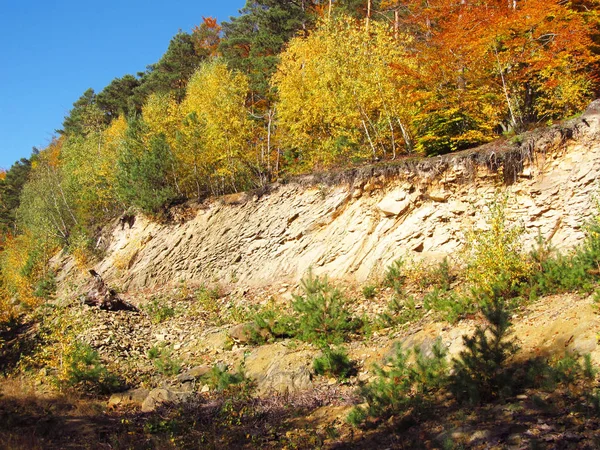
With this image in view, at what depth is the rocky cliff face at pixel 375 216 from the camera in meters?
11.0

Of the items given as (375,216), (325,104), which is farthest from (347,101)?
(375,216)

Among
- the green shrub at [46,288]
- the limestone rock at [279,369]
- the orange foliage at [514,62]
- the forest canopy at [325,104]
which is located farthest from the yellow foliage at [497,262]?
the green shrub at [46,288]

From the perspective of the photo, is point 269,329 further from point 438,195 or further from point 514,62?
point 514,62

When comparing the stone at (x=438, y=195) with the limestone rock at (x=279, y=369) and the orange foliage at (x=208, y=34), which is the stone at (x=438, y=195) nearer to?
the limestone rock at (x=279, y=369)

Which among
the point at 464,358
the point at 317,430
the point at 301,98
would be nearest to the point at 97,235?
the point at 301,98

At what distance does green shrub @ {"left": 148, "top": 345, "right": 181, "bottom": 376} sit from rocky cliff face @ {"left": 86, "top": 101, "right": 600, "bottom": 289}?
451 centimetres

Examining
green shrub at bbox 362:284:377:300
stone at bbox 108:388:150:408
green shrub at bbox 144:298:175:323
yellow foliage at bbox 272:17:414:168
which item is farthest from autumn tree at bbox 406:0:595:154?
stone at bbox 108:388:150:408

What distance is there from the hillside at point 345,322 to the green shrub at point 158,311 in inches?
3.5

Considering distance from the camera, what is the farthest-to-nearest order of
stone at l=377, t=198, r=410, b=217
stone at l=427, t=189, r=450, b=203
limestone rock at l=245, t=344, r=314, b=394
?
1. stone at l=377, t=198, r=410, b=217
2. stone at l=427, t=189, r=450, b=203
3. limestone rock at l=245, t=344, r=314, b=394

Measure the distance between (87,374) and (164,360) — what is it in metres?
1.92

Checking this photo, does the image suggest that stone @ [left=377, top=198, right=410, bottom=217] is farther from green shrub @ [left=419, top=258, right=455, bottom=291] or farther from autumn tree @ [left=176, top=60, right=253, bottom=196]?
autumn tree @ [left=176, top=60, right=253, bottom=196]

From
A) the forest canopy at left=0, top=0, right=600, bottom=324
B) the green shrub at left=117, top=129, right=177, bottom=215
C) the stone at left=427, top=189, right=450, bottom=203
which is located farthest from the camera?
the green shrub at left=117, top=129, right=177, bottom=215

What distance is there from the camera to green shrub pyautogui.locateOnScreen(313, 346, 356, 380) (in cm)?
827

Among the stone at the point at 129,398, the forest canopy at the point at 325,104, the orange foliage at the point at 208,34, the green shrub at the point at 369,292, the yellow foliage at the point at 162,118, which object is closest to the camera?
the stone at the point at 129,398
